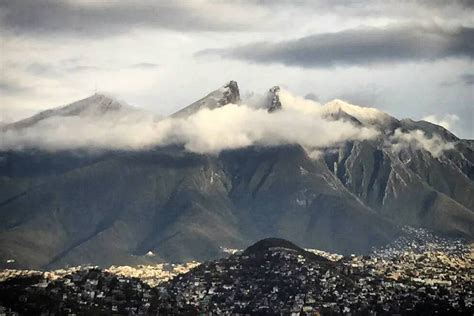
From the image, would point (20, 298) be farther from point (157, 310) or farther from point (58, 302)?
point (157, 310)

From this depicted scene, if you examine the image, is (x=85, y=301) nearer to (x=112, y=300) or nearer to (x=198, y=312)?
(x=112, y=300)

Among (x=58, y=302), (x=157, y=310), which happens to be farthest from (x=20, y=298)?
(x=157, y=310)

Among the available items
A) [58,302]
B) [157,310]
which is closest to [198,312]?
[157,310]

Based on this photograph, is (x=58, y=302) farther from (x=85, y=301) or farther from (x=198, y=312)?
(x=198, y=312)

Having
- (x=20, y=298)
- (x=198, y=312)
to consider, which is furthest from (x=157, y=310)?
(x=20, y=298)

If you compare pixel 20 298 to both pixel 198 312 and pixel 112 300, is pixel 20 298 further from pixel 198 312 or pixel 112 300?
pixel 198 312
